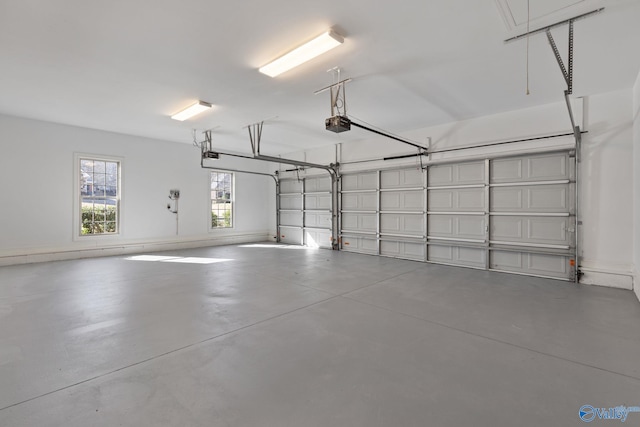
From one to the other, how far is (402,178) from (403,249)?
1.69 meters

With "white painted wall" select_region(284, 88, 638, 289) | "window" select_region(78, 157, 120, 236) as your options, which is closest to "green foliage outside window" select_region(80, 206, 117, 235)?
"window" select_region(78, 157, 120, 236)

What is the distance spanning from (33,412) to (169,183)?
23.7ft

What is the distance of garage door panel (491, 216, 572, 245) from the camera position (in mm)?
4926

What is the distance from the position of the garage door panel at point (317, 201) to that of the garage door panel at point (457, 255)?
10.7 feet

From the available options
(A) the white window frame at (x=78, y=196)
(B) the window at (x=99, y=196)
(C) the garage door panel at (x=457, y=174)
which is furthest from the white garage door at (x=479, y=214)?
(A) the white window frame at (x=78, y=196)

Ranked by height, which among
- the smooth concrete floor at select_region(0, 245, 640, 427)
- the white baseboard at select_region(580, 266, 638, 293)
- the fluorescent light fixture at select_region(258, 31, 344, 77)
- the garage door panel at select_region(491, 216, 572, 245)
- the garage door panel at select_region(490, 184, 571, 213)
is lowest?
the smooth concrete floor at select_region(0, 245, 640, 427)

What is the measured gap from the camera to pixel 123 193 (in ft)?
24.0

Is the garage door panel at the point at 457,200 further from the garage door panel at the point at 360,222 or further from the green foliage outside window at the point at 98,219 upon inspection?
the green foliage outside window at the point at 98,219

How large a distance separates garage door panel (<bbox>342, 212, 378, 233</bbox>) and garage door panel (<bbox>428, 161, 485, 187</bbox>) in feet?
5.74

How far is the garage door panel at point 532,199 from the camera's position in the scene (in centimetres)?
493

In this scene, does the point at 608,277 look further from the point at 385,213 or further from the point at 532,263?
the point at 385,213

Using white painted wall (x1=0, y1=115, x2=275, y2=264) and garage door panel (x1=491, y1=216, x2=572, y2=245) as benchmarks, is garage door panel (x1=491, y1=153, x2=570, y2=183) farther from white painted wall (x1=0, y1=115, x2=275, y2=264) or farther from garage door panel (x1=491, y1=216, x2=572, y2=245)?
white painted wall (x1=0, y1=115, x2=275, y2=264)

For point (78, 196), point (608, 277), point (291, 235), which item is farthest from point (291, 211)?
point (608, 277)

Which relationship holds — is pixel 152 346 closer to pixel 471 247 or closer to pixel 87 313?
pixel 87 313
